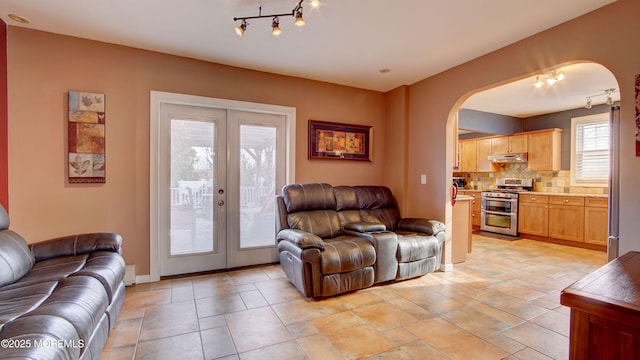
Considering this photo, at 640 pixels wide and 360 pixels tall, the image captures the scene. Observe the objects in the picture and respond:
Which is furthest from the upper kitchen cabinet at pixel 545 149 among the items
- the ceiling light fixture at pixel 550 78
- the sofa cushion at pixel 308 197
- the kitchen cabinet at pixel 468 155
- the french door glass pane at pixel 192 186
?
the french door glass pane at pixel 192 186

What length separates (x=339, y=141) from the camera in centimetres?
426

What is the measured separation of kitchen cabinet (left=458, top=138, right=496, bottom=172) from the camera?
21.7 feet

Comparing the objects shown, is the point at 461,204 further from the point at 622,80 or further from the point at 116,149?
the point at 116,149

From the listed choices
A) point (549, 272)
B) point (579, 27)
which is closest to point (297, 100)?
point (579, 27)

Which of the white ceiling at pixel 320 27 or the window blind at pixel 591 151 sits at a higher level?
the white ceiling at pixel 320 27

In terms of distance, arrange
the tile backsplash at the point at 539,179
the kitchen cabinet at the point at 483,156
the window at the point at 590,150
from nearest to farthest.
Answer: the window at the point at 590,150, the tile backsplash at the point at 539,179, the kitchen cabinet at the point at 483,156

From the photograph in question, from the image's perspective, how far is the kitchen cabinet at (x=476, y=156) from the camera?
661cm

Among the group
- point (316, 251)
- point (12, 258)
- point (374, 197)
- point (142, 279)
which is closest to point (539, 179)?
point (374, 197)

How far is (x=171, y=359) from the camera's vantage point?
1846mm

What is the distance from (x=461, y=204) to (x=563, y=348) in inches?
86.5

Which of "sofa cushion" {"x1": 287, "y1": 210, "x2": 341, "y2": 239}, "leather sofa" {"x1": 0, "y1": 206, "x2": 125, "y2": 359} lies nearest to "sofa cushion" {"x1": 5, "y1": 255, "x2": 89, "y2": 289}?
"leather sofa" {"x1": 0, "y1": 206, "x2": 125, "y2": 359}

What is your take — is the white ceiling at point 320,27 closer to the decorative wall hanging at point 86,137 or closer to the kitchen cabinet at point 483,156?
the decorative wall hanging at point 86,137

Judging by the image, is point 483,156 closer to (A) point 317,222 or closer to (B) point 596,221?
(B) point 596,221

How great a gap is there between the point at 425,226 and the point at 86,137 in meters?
3.83
